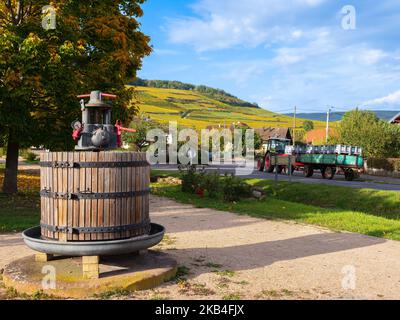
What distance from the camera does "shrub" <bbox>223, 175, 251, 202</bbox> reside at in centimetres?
1597

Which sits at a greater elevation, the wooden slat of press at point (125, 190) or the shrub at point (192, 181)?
the wooden slat of press at point (125, 190)

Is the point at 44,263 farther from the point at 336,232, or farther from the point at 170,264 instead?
the point at 336,232

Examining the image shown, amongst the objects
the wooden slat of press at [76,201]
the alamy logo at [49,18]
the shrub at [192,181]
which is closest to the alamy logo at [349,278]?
the wooden slat of press at [76,201]

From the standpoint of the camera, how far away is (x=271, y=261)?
24.1ft

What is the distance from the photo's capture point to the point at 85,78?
1363cm

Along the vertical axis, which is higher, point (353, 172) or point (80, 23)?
point (80, 23)

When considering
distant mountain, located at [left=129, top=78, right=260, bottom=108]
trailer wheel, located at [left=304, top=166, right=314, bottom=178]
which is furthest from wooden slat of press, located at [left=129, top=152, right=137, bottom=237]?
distant mountain, located at [left=129, top=78, right=260, bottom=108]

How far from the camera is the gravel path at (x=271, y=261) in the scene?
5.70 metres

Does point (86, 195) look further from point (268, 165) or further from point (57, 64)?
point (268, 165)

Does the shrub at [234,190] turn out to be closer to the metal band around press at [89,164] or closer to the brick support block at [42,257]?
the brick support block at [42,257]

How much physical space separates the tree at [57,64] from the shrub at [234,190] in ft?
14.8
